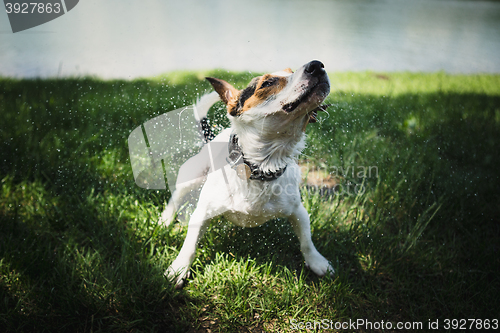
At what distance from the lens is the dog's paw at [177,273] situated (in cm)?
196

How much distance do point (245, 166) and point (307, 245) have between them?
0.74 meters

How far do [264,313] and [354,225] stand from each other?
101 cm

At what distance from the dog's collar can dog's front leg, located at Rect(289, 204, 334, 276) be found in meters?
0.36

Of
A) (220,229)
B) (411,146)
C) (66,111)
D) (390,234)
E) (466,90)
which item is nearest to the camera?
(220,229)

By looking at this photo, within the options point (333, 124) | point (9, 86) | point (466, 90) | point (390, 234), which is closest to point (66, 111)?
point (9, 86)

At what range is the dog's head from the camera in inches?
52.7

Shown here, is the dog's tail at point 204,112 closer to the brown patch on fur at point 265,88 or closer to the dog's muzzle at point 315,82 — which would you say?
the brown patch on fur at point 265,88

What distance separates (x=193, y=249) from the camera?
197 cm

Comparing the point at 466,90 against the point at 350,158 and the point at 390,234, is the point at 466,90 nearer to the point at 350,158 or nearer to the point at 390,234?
the point at 350,158

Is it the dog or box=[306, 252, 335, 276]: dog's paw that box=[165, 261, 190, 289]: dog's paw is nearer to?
the dog

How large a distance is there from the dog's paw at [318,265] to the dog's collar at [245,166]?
737 millimetres

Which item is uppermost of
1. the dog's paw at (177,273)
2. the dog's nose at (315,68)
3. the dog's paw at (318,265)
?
the dog's nose at (315,68)

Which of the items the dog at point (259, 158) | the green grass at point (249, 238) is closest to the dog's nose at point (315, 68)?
the dog at point (259, 158)

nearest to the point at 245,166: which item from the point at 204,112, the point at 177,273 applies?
the point at 204,112
